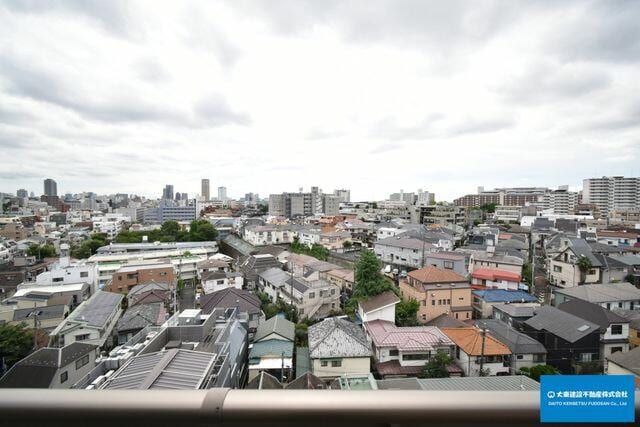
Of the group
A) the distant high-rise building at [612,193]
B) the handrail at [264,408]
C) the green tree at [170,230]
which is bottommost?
the green tree at [170,230]

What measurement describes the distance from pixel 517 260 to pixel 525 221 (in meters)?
18.6

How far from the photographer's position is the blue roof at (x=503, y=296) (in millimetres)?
10844

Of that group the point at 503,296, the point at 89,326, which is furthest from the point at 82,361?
the point at 503,296

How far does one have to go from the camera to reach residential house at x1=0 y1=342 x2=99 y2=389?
5750mm

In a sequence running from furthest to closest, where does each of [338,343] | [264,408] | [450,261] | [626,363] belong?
1. [450,261]
2. [338,343]
3. [626,363]
4. [264,408]

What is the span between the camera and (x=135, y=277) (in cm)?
1401

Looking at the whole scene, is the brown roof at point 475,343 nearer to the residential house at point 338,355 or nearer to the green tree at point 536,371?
the green tree at point 536,371

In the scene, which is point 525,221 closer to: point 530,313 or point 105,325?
point 530,313

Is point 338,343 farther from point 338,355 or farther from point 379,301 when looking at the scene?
point 379,301

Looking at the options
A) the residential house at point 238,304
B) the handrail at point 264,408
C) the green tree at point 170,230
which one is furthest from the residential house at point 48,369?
the green tree at point 170,230

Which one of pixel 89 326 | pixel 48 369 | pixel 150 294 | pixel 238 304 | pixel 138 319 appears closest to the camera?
pixel 48 369

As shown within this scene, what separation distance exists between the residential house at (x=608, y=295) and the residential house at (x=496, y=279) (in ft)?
4.79

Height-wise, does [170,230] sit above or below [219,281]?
above

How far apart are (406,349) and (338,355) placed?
1751 mm
